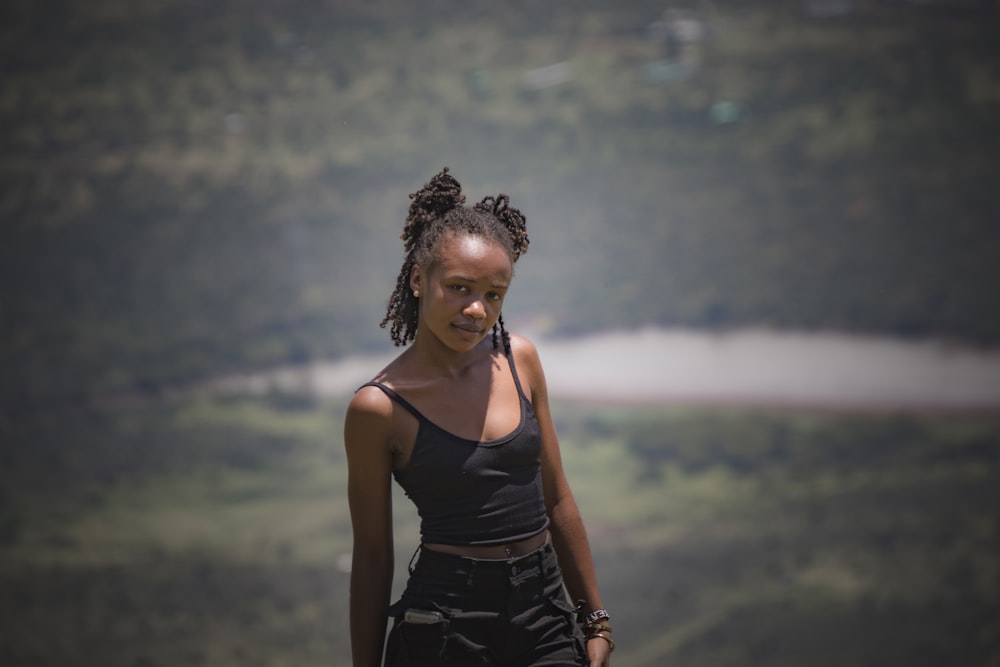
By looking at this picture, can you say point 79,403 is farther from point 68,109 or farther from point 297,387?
point 68,109

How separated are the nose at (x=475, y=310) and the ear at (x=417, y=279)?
98 millimetres

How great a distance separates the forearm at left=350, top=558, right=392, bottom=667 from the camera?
149cm

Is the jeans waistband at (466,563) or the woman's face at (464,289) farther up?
the woman's face at (464,289)

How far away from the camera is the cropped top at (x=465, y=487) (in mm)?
1490

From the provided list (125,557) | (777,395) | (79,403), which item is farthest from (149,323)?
(777,395)

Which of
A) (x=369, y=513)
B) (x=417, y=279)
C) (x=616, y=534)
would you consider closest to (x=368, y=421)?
(x=369, y=513)

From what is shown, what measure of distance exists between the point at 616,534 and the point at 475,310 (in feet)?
8.10

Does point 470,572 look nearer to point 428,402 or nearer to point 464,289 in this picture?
point 428,402

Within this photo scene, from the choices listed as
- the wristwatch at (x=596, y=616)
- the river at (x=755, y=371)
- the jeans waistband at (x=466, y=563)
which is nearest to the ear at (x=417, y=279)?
the jeans waistband at (x=466, y=563)

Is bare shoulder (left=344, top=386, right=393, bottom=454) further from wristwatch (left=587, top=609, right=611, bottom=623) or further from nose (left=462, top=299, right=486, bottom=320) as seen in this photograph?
wristwatch (left=587, top=609, right=611, bottom=623)

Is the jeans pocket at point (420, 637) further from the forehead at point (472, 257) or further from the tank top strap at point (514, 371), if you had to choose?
the forehead at point (472, 257)

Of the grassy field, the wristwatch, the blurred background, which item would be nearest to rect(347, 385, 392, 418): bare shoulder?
the wristwatch

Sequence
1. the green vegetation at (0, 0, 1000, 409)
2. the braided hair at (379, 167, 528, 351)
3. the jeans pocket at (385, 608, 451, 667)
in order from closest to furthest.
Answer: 1. the jeans pocket at (385, 608, 451, 667)
2. the braided hair at (379, 167, 528, 351)
3. the green vegetation at (0, 0, 1000, 409)

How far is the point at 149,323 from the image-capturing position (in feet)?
13.8
